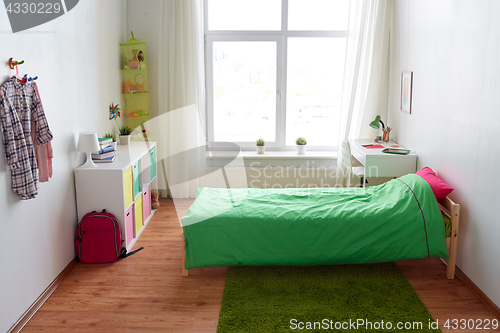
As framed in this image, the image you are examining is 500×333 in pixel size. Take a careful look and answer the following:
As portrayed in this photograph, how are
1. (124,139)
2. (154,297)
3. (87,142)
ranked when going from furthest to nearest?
(124,139) → (87,142) → (154,297)

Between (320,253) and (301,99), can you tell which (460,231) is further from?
(301,99)

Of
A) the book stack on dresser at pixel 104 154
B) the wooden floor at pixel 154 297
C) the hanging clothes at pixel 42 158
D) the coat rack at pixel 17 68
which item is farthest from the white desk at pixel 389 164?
the coat rack at pixel 17 68

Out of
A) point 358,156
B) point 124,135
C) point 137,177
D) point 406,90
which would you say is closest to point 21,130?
point 137,177

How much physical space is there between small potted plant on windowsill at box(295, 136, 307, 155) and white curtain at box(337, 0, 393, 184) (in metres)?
0.41

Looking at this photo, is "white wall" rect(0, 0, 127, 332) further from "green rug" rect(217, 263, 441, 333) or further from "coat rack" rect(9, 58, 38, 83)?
"green rug" rect(217, 263, 441, 333)

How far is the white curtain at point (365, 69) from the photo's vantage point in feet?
15.0

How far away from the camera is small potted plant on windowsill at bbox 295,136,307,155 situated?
505cm

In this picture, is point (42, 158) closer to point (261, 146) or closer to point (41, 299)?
point (41, 299)

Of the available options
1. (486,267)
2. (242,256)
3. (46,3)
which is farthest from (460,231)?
(46,3)

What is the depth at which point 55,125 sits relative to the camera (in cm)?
304

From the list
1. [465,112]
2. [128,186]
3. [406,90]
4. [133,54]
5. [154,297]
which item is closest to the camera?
[154,297]

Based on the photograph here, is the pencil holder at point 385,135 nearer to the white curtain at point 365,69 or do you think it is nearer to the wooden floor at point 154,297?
the white curtain at point 365,69

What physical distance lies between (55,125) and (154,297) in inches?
54.0

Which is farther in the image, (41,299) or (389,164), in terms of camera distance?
(389,164)
